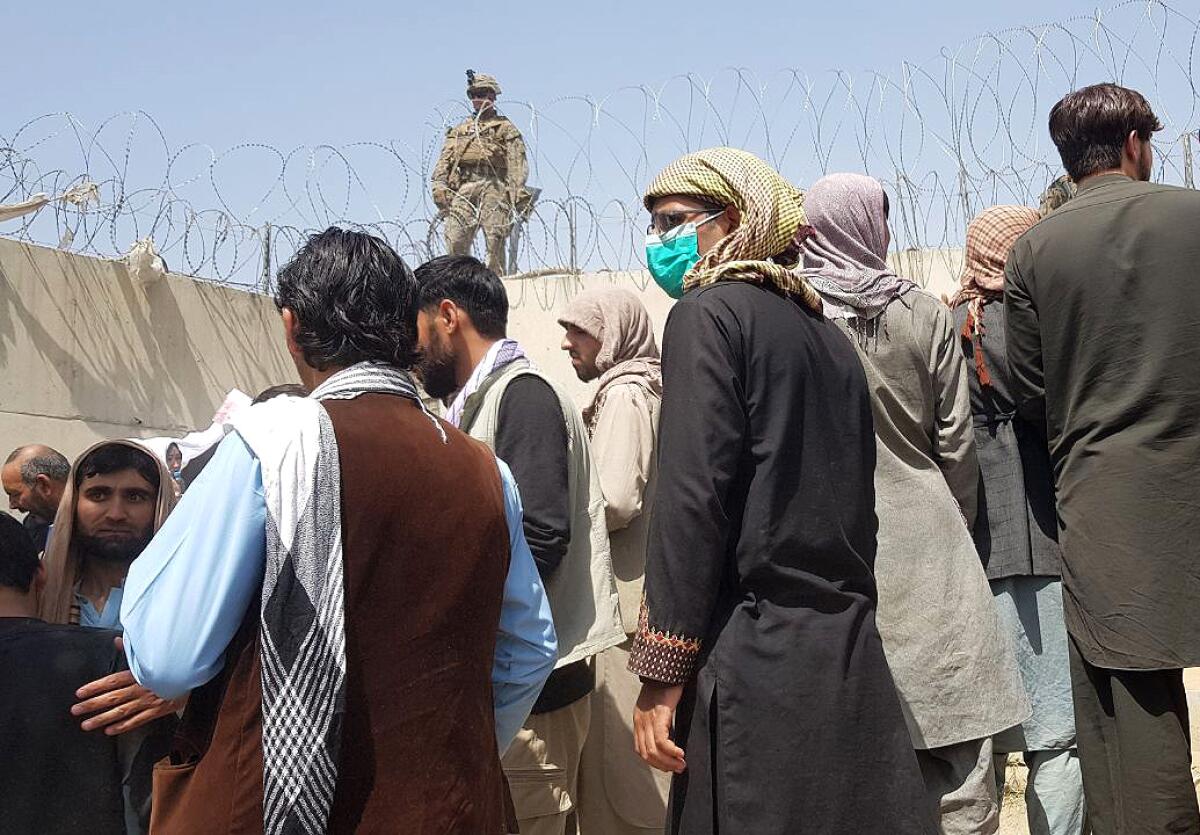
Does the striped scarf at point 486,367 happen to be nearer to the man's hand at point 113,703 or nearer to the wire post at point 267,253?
the man's hand at point 113,703

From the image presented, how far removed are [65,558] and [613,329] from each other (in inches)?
70.8

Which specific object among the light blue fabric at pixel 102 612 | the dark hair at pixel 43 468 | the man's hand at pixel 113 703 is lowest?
the man's hand at pixel 113 703

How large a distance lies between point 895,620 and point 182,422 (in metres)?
7.60

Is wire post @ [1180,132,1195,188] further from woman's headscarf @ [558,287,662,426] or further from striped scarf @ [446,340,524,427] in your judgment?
striped scarf @ [446,340,524,427]

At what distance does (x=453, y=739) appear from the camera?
211 centimetres

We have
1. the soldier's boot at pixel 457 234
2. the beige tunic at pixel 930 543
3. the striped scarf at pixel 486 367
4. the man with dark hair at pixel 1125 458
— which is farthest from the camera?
the soldier's boot at pixel 457 234

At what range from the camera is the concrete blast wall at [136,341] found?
8.55 meters

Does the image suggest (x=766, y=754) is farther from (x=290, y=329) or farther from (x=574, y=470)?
(x=574, y=470)

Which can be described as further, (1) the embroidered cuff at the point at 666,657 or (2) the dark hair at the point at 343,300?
(1) the embroidered cuff at the point at 666,657

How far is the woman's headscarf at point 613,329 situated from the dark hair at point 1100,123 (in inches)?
56.8

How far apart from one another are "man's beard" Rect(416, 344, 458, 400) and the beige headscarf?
77 centimetres

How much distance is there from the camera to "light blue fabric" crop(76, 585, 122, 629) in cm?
305

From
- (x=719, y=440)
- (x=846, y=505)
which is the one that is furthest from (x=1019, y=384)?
(x=719, y=440)

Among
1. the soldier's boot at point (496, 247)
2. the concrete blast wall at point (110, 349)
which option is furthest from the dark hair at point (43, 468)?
the soldier's boot at point (496, 247)
